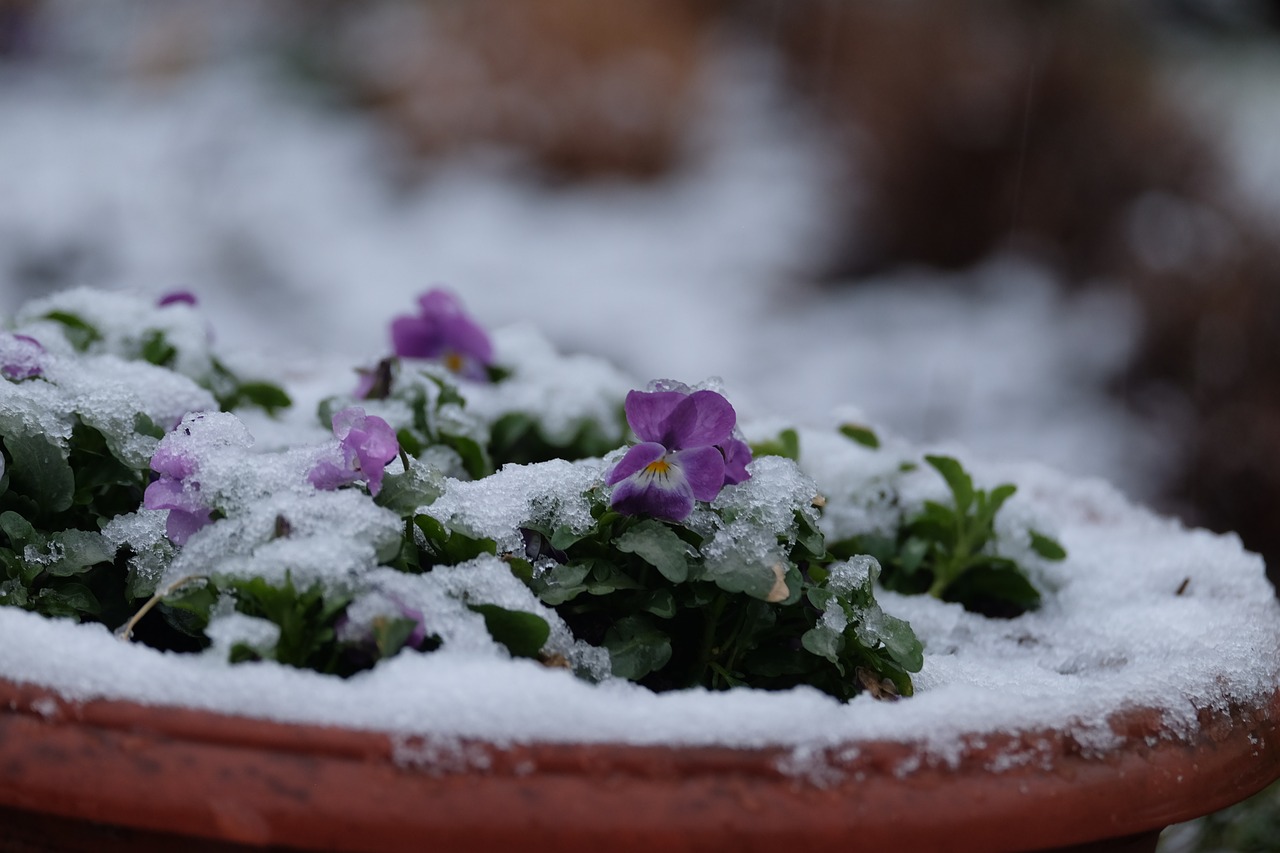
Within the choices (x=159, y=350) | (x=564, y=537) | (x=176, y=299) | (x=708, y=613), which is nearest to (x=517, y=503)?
(x=564, y=537)

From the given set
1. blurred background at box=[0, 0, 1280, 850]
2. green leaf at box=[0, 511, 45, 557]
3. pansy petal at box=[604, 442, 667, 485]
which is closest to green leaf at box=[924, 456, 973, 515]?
pansy petal at box=[604, 442, 667, 485]

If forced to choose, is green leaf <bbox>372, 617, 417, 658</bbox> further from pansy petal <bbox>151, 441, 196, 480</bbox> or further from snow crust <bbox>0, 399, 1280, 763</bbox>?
pansy petal <bbox>151, 441, 196, 480</bbox>

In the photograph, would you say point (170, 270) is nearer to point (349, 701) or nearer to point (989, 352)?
point (989, 352)

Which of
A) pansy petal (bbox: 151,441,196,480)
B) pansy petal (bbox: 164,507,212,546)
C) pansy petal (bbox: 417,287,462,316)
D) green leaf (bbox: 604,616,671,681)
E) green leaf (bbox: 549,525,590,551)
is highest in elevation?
pansy petal (bbox: 151,441,196,480)

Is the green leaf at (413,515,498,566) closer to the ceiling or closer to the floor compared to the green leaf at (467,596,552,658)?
closer to the ceiling

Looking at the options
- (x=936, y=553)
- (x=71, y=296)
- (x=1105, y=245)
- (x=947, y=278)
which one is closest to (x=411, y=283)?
(x=947, y=278)

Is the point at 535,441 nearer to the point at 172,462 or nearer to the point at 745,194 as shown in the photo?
the point at 172,462
